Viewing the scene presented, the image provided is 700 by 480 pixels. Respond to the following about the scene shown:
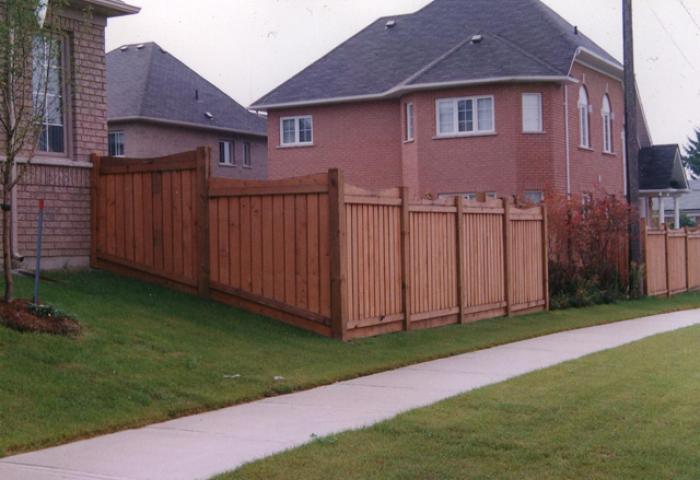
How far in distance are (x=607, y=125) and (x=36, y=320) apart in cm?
2745

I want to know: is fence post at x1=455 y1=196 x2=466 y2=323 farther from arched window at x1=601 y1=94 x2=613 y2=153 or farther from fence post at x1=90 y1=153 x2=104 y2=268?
arched window at x1=601 y1=94 x2=613 y2=153

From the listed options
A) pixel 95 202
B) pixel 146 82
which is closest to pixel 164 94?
pixel 146 82

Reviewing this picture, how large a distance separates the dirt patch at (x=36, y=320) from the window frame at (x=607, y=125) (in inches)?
1037

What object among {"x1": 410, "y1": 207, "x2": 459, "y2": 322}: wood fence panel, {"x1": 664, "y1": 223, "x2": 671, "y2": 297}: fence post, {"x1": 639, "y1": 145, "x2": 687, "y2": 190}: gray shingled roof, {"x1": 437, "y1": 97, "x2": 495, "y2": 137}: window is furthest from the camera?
{"x1": 639, "y1": 145, "x2": 687, "y2": 190}: gray shingled roof

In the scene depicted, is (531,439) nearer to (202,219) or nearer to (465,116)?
(202,219)

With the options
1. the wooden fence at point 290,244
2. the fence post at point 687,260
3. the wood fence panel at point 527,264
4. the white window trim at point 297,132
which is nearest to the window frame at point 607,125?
the fence post at point 687,260

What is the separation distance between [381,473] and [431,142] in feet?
81.7

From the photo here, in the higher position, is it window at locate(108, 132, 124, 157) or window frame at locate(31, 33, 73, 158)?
window at locate(108, 132, 124, 157)

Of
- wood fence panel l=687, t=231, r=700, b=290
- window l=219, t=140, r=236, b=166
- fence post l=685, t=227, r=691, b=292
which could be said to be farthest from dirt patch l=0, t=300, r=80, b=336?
window l=219, t=140, r=236, b=166

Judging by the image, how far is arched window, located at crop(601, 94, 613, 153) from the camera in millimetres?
34344

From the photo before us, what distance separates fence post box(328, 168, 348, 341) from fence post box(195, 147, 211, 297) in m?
2.12

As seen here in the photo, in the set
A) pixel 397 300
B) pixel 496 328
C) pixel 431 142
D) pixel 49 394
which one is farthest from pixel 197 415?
pixel 431 142

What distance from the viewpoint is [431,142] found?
102ft

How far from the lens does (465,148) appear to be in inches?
1204
